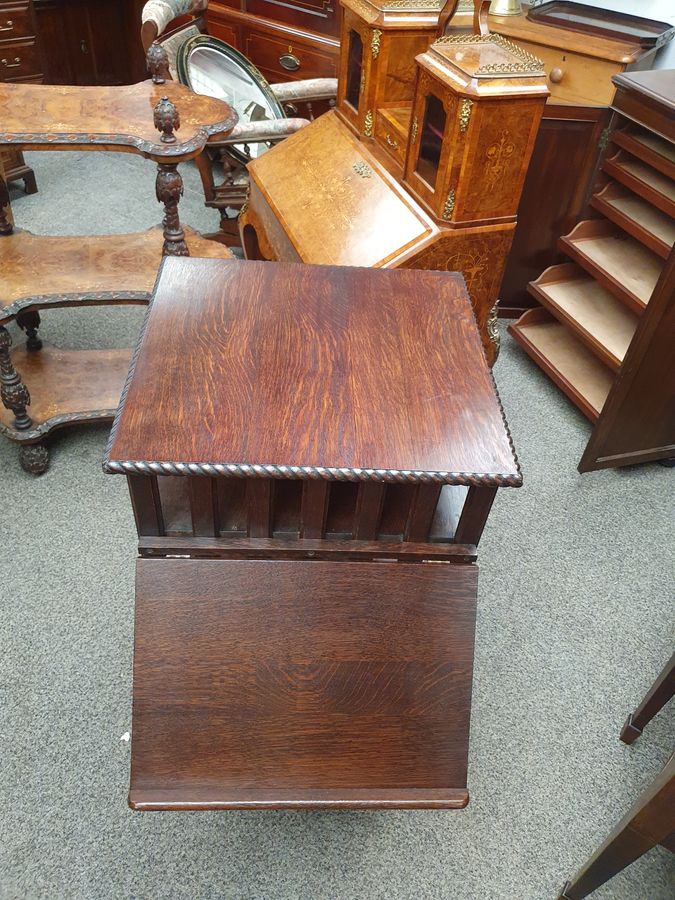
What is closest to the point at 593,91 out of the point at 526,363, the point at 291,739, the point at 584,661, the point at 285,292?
the point at 526,363

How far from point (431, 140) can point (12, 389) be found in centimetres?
148

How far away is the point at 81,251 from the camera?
2.32 metres

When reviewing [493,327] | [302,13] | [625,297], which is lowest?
[493,327]

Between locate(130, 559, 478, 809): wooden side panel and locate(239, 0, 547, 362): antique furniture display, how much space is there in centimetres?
110

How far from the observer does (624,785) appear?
66.9 inches

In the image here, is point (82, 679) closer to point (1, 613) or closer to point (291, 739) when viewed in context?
point (1, 613)

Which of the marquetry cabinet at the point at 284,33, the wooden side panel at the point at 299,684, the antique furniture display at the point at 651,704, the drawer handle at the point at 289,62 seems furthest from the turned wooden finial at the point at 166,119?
the drawer handle at the point at 289,62

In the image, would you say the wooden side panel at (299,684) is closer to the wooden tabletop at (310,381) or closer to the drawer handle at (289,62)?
the wooden tabletop at (310,381)

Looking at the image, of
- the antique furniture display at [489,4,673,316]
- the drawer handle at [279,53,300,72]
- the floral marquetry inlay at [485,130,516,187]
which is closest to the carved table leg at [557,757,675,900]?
the floral marquetry inlay at [485,130,516,187]

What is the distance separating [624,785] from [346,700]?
0.89 meters

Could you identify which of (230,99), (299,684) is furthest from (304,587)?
(230,99)

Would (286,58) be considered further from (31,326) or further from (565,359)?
(565,359)

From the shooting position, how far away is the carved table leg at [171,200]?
2.01m

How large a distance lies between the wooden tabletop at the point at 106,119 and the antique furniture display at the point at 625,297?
4.34ft
